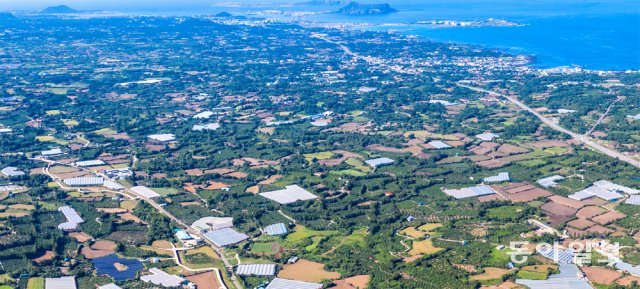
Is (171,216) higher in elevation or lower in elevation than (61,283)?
lower

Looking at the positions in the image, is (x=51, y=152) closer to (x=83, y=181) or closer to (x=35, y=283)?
(x=83, y=181)

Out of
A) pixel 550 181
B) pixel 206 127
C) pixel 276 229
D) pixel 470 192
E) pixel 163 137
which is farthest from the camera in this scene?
pixel 206 127

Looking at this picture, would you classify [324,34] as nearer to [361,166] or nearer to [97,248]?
[361,166]

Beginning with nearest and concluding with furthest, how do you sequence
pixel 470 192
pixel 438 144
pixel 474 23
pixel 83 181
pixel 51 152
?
pixel 470 192 < pixel 83 181 < pixel 51 152 < pixel 438 144 < pixel 474 23

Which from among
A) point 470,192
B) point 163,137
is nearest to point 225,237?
point 470,192

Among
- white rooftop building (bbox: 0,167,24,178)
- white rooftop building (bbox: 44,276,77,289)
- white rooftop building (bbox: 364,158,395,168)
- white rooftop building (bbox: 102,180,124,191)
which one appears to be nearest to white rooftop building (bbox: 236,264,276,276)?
white rooftop building (bbox: 44,276,77,289)

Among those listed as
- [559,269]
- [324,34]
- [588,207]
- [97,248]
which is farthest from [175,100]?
[324,34]
